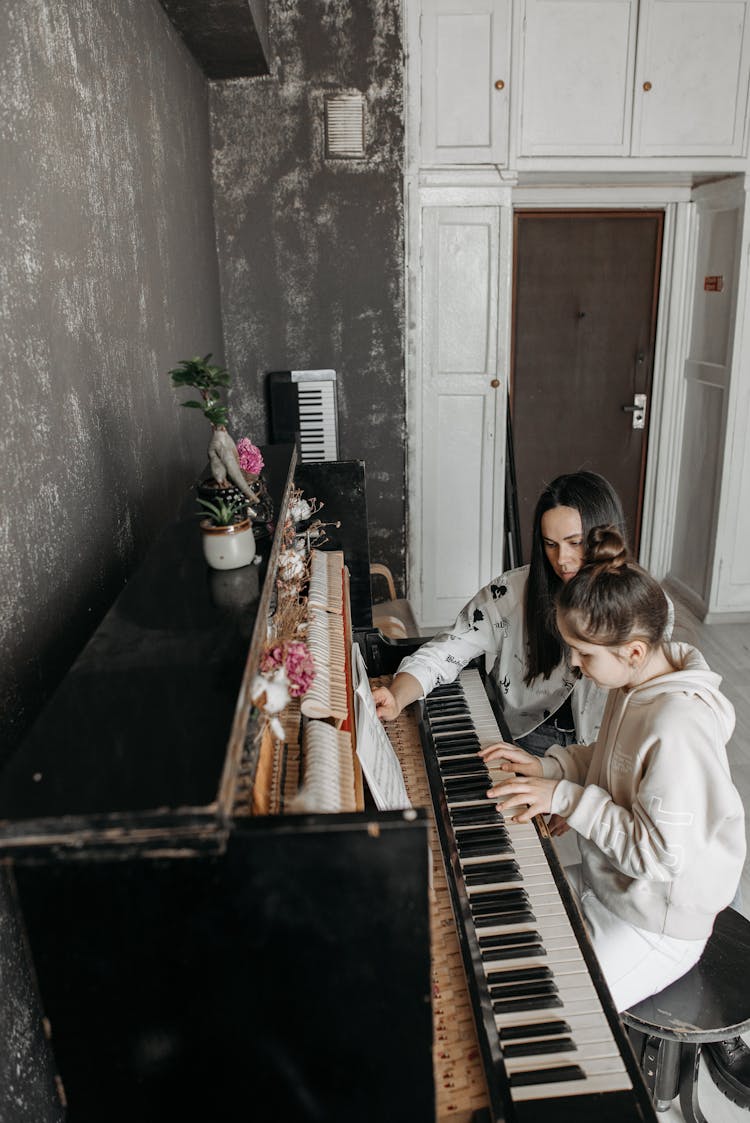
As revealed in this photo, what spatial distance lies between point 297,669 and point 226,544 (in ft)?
0.74

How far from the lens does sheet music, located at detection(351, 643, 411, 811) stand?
1491 mm

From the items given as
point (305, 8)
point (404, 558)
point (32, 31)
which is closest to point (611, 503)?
point (32, 31)

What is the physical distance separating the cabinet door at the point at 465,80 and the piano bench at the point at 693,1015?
11.5 ft

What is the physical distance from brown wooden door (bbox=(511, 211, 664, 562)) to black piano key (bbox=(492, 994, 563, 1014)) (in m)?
4.03

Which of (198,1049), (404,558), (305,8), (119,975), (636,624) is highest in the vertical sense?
(305,8)

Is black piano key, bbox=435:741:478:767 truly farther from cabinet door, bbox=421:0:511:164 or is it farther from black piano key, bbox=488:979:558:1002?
cabinet door, bbox=421:0:511:164

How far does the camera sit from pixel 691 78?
4.11 metres

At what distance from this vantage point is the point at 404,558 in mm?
4625

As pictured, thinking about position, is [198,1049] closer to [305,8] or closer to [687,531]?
[305,8]

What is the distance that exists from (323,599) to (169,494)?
2.02ft

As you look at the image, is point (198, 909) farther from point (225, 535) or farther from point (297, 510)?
point (297, 510)

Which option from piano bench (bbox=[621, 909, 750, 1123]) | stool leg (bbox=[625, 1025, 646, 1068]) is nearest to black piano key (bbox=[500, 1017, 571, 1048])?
piano bench (bbox=[621, 909, 750, 1123])

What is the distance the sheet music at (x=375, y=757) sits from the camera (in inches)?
58.7

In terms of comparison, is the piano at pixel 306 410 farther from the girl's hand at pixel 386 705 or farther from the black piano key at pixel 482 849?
the black piano key at pixel 482 849
